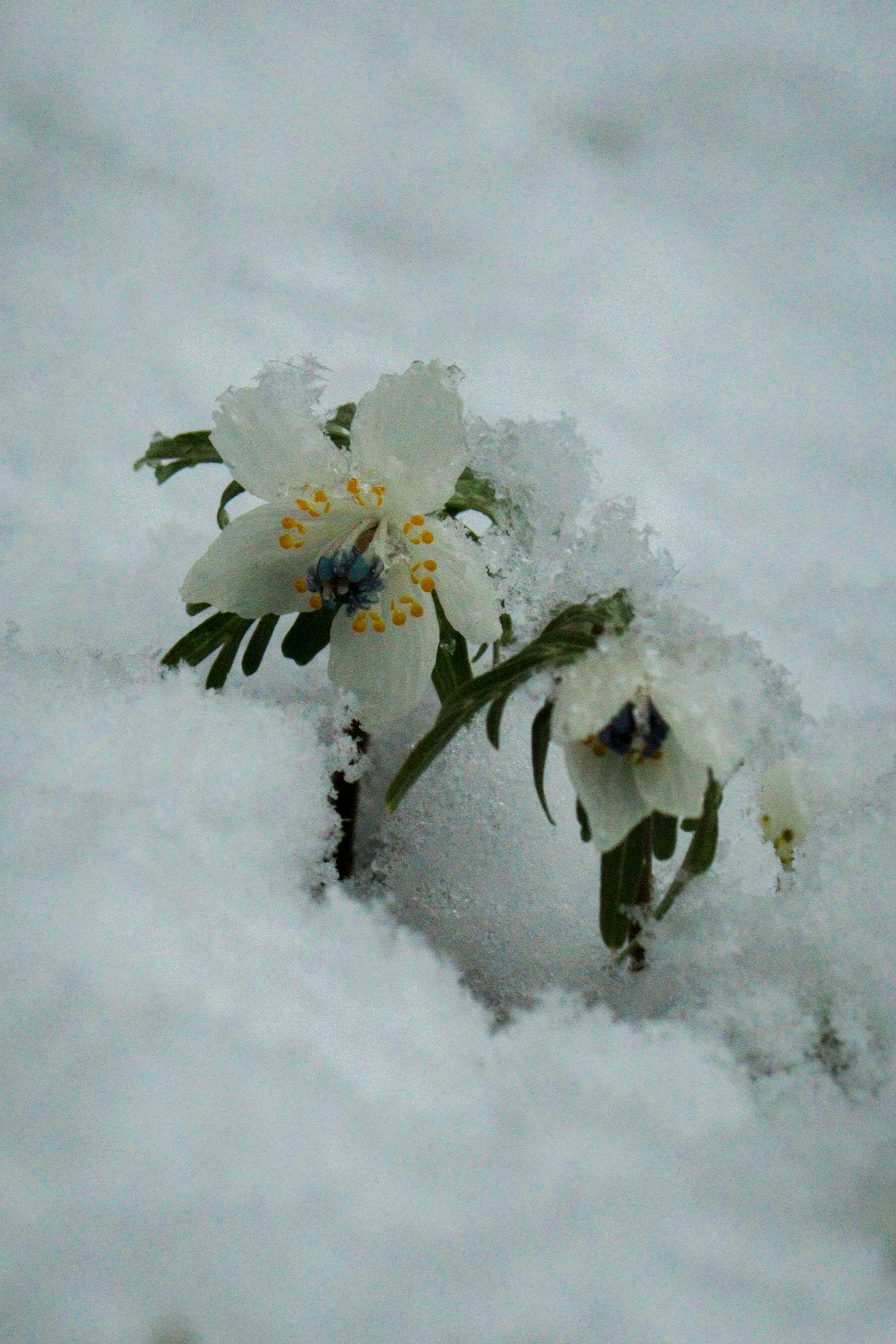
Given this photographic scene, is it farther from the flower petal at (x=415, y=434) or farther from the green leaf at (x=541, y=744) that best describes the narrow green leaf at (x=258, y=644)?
the green leaf at (x=541, y=744)

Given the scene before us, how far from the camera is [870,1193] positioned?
46 cm

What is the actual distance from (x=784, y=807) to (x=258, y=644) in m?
0.42

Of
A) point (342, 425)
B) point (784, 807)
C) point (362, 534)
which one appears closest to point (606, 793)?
point (784, 807)

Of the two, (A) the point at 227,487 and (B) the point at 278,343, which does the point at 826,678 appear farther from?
(B) the point at 278,343

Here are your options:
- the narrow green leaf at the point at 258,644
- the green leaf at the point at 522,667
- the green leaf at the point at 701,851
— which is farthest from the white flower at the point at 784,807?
the narrow green leaf at the point at 258,644

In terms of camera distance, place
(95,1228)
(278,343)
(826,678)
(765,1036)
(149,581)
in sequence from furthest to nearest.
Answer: (278,343)
(826,678)
(149,581)
(765,1036)
(95,1228)

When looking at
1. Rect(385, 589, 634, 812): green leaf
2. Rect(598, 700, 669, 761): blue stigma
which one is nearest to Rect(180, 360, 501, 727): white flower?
Rect(385, 589, 634, 812): green leaf

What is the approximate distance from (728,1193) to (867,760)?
1.40 ft

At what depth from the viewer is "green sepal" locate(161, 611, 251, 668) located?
873mm

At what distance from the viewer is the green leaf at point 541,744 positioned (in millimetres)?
647

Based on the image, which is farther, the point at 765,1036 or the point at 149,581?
the point at 149,581

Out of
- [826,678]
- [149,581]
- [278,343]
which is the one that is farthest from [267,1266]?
[278,343]

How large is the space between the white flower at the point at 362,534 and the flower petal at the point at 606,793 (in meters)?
0.19

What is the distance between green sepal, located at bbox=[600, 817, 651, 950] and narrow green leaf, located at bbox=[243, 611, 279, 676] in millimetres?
348
